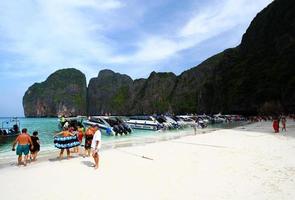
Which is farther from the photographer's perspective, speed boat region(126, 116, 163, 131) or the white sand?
speed boat region(126, 116, 163, 131)

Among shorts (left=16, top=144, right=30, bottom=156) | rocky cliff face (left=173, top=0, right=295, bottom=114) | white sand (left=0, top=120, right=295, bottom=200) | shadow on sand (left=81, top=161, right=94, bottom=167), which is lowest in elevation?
white sand (left=0, top=120, right=295, bottom=200)

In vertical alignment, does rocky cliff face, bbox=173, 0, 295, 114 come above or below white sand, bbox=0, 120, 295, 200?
above

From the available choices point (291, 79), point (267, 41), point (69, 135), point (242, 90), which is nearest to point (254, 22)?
point (267, 41)

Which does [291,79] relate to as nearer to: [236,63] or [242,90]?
[242,90]

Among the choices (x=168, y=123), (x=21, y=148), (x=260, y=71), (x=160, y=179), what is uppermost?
(x=260, y=71)

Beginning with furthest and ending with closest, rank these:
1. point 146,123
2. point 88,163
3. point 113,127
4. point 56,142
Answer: point 146,123, point 113,127, point 56,142, point 88,163

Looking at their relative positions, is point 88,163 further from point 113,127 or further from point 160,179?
point 113,127

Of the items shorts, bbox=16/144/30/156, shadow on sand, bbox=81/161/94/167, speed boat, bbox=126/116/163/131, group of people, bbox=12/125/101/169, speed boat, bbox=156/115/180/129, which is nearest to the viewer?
group of people, bbox=12/125/101/169

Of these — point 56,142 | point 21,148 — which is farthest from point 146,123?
point 21,148

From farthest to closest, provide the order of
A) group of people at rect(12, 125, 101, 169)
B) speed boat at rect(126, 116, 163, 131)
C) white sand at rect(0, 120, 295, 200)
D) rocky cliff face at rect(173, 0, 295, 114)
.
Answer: rocky cliff face at rect(173, 0, 295, 114) → speed boat at rect(126, 116, 163, 131) → group of people at rect(12, 125, 101, 169) → white sand at rect(0, 120, 295, 200)

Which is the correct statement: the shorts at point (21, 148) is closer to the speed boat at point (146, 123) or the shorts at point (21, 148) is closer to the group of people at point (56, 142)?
the group of people at point (56, 142)

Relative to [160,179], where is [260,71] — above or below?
above

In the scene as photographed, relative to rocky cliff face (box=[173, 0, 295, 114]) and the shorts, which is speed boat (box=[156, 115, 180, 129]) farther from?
rocky cliff face (box=[173, 0, 295, 114])

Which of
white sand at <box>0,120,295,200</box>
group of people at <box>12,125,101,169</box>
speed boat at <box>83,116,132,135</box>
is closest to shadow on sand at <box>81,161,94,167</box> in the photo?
white sand at <box>0,120,295,200</box>
